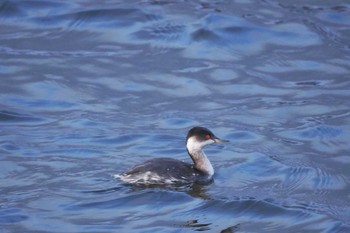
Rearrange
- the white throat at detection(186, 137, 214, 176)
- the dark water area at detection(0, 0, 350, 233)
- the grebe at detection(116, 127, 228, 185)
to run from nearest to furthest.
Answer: the dark water area at detection(0, 0, 350, 233) < the grebe at detection(116, 127, 228, 185) < the white throat at detection(186, 137, 214, 176)

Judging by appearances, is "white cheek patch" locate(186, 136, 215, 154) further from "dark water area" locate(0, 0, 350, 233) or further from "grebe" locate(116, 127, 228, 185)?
"dark water area" locate(0, 0, 350, 233)

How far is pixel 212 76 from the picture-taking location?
14781 millimetres

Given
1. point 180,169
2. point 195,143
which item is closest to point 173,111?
point 195,143

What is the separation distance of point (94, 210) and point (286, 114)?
4143mm

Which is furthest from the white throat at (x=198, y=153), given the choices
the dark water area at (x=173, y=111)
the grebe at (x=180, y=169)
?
the dark water area at (x=173, y=111)

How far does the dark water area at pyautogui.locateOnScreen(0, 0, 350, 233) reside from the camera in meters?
10.1

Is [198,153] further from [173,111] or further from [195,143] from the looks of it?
[173,111]

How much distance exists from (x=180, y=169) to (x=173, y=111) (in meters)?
2.63

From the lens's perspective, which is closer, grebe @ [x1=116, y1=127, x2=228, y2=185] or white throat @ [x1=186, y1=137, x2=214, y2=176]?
grebe @ [x1=116, y1=127, x2=228, y2=185]

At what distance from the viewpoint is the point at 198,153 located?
11.3 m

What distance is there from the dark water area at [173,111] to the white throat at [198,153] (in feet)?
0.73

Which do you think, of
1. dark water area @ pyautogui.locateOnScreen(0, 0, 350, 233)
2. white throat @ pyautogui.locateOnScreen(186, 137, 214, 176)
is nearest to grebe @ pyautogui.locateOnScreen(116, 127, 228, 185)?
white throat @ pyautogui.locateOnScreen(186, 137, 214, 176)

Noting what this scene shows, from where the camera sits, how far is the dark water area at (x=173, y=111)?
1015 cm

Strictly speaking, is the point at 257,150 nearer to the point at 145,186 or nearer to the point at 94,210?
the point at 145,186
